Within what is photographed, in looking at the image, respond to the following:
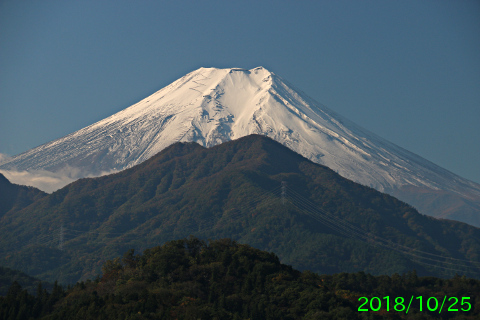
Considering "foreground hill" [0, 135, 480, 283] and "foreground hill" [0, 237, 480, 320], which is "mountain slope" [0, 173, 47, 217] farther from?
"foreground hill" [0, 237, 480, 320]

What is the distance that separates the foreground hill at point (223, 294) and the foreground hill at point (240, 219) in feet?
106

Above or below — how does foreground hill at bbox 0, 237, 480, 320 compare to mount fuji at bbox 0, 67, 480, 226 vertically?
below

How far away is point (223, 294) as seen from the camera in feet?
179

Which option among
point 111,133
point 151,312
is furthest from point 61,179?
point 151,312

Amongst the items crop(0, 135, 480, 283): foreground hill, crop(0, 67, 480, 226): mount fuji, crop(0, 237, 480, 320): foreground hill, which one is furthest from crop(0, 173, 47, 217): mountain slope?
crop(0, 237, 480, 320): foreground hill

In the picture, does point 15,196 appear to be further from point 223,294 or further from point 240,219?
point 223,294

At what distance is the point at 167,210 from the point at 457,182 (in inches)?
3836

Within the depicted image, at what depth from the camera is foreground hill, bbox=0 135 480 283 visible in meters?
104

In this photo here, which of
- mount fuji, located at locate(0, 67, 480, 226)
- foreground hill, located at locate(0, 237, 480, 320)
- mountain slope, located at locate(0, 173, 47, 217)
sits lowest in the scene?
foreground hill, located at locate(0, 237, 480, 320)

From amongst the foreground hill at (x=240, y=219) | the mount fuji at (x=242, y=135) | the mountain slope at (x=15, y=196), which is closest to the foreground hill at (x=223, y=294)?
the foreground hill at (x=240, y=219)

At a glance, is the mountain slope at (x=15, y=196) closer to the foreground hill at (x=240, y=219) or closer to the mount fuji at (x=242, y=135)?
the foreground hill at (x=240, y=219)

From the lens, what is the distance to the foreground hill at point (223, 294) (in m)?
49.4

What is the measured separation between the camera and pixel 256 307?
2009 inches

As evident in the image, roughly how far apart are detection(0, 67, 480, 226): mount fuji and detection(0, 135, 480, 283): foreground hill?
2121 centimetres
